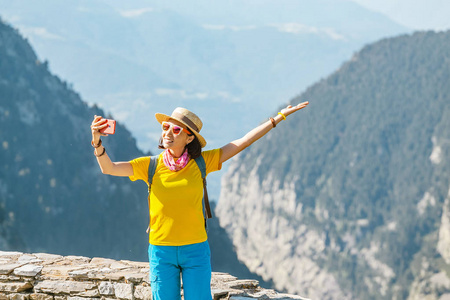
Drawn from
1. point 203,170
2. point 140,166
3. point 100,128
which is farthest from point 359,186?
point 100,128

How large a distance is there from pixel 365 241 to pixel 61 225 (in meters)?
88.8

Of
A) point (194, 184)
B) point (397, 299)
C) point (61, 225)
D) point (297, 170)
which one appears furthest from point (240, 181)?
point (194, 184)

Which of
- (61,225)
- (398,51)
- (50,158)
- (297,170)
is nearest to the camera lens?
(61,225)

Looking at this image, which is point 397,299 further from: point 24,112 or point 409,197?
point 24,112

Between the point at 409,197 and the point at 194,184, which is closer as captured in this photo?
the point at 194,184

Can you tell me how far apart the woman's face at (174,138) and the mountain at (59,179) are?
7453 centimetres

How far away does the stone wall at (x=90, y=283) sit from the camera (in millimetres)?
6913

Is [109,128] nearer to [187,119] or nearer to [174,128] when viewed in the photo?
→ [174,128]

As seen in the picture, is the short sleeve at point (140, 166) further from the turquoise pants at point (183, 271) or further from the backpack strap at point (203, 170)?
the turquoise pants at point (183, 271)

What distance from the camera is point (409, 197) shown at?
15325cm

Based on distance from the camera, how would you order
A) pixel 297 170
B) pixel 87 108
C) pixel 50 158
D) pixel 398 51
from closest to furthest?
pixel 50 158 < pixel 87 108 < pixel 297 170 < pixel 398 51

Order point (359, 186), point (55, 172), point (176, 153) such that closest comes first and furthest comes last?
point (176, 153)
point (55, 172)
point (359, 186)

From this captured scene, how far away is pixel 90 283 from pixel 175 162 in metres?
2.71

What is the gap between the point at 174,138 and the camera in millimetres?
5238
